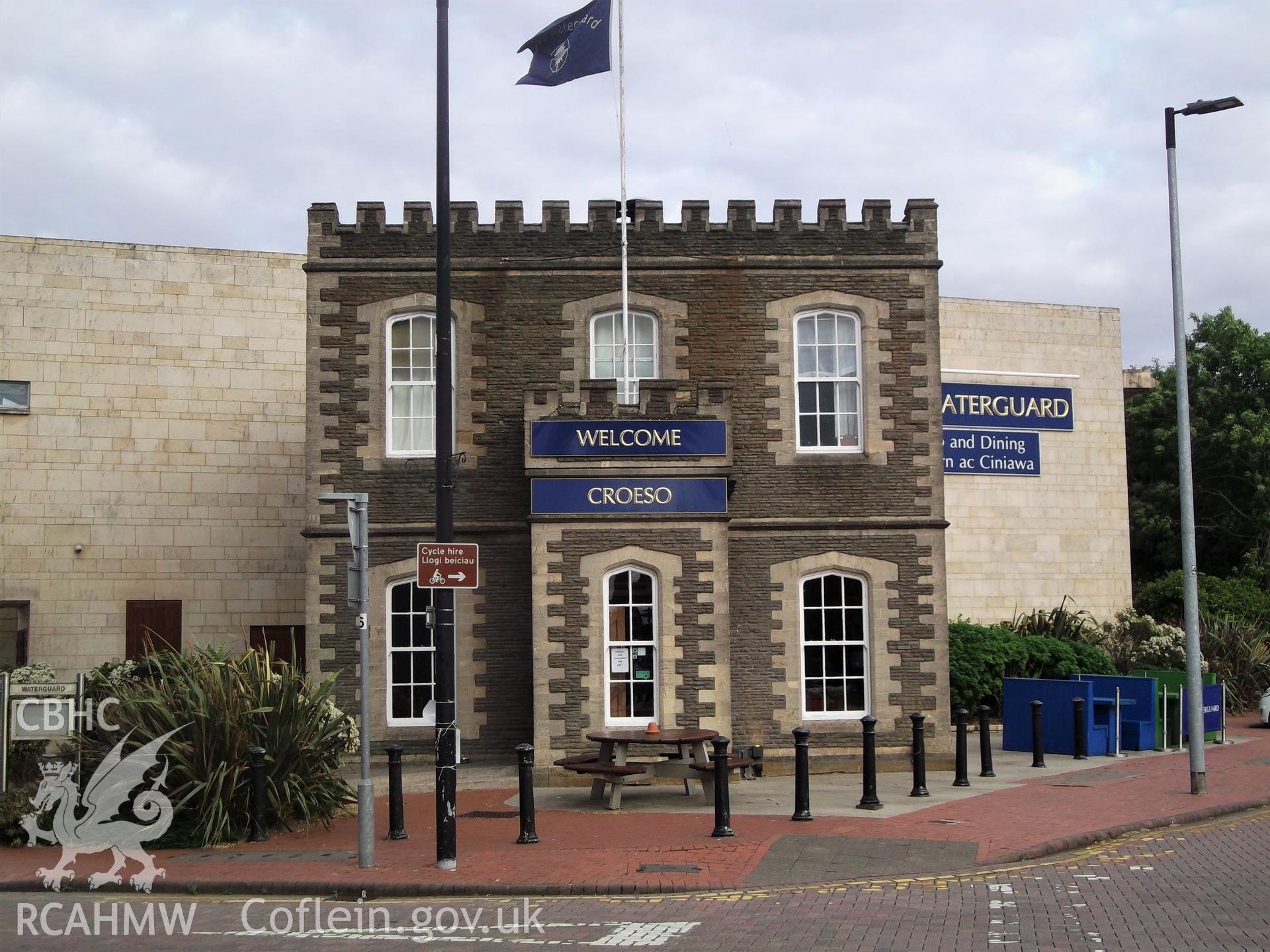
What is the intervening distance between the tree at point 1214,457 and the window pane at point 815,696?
66.4ft

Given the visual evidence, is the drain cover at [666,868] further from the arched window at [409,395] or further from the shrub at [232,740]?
the arched window at [409,395]

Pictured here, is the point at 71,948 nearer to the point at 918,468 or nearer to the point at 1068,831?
the point at 1068,831

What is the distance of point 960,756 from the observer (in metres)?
16.5

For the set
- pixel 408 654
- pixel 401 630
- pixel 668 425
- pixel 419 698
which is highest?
pixel 668 425

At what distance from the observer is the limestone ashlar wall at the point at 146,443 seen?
2573cm

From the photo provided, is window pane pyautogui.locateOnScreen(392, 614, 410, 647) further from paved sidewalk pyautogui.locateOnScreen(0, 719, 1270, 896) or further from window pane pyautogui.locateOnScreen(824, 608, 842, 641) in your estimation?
window pane pyautogui.locateOnScreen(824, 608, 842, 641)

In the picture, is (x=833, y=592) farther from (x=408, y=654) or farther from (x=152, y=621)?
(x=152, y=621)

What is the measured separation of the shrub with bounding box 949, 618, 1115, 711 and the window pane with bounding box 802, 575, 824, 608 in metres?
3.91

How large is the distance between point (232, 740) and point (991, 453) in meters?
21.0

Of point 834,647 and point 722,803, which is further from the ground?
point 834,647

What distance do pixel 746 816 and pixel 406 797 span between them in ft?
14.6

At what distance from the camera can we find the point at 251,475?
2666 centimetres

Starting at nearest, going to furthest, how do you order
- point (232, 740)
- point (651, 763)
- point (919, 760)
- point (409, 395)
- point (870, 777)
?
point (232, 740) → point (870, 777) → point (651, 763) → point (919, 760) → point (409, 395)


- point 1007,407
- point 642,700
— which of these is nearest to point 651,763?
point 642,700
